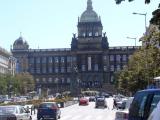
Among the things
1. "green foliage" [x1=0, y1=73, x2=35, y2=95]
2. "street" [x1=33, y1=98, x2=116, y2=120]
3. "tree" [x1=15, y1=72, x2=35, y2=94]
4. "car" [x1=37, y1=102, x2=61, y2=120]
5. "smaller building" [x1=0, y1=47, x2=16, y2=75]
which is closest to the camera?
"car" [x1=37, y1=102, x2=61, y2=120]

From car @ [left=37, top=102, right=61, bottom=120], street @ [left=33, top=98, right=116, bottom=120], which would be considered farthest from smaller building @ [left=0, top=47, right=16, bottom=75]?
car @ [left=37, top=102, right=61, bottom=120]

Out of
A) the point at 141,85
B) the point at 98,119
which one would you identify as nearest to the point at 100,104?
→ the point at 141,85

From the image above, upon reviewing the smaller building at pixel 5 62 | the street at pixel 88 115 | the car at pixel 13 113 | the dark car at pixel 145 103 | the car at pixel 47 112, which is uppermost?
the smaller building at pixel 5 62

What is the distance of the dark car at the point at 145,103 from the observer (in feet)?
43.9

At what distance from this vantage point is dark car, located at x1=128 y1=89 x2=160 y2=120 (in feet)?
43.9

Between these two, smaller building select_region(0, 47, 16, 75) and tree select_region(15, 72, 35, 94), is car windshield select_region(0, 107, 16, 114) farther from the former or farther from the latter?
smaller building select_region(0, 47, 16, 75)

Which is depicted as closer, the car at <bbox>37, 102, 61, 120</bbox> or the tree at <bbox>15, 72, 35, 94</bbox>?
the car at <bbox>37, 102, 61, 120</bbox>

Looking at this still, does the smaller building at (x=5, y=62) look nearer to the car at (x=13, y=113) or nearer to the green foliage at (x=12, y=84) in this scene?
the green foliage at (x=12, y=84)

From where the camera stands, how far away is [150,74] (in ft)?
179

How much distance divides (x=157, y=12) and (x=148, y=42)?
1666cm

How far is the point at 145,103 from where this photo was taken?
13.5 m

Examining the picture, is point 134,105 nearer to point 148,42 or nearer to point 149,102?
point 149,102

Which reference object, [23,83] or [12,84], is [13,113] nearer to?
[12,84]

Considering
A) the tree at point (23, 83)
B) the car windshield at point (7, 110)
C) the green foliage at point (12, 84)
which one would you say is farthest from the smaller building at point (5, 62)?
the car windshield at point (7, 110)
